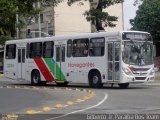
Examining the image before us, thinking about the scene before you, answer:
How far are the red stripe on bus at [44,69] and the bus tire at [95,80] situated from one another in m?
3.78

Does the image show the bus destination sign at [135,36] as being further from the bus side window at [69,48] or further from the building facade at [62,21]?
the building facade at [62,21]

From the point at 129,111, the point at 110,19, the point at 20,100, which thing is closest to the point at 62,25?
the point at 110,19

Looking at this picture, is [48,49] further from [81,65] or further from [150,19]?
[150,19]

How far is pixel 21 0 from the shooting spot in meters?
19.6

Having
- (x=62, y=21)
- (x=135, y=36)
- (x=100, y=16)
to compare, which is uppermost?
(x=62, y=21)

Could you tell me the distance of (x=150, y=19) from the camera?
235 ft

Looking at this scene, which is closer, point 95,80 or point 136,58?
point 136,58

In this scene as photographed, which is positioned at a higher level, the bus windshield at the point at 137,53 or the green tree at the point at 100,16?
the green tree at the point at 100,16

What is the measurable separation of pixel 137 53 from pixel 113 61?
140 cm

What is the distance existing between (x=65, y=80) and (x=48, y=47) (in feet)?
8.85

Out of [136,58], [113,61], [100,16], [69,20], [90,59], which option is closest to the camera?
[136,58]

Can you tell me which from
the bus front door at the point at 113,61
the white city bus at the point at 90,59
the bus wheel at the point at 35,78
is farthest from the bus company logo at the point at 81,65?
the bus wheel at the point at 35,78

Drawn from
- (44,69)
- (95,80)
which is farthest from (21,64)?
(95,80)

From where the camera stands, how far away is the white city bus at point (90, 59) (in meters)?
28.0
